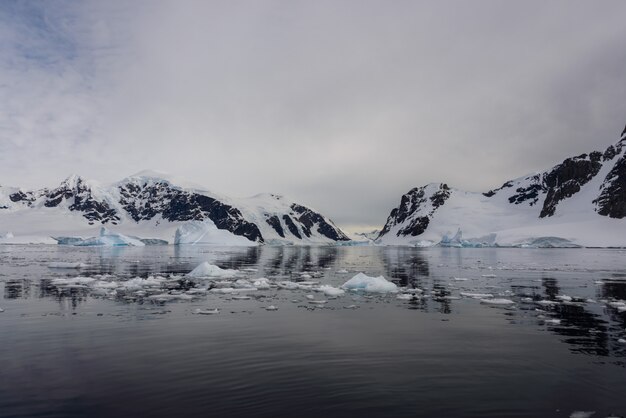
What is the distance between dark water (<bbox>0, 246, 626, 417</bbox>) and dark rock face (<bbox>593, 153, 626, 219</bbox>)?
17996 centimetres

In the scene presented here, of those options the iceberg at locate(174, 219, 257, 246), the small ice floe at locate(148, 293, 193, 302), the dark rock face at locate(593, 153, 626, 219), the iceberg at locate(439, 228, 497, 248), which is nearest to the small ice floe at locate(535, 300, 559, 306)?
the small ice floe at locate(148, 293, 193, 302)

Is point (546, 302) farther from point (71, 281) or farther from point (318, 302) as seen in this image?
point (71, 281)

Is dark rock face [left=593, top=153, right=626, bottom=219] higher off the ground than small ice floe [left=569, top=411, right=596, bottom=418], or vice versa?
dark rock face [left=593, top=153, right=626, bottom=219]

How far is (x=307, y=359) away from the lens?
11562mm

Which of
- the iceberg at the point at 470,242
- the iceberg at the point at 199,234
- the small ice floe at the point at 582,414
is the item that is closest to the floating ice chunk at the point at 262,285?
the small ice floe at the point at 582,414

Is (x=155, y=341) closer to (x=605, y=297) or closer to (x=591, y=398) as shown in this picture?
(x=591, y=398)

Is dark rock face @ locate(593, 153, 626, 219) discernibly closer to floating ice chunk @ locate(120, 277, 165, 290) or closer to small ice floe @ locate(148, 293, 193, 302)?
floating ice chunk @ locate(120, 277, 165, 290)

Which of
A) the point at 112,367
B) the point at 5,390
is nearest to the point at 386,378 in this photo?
the point at 112,367

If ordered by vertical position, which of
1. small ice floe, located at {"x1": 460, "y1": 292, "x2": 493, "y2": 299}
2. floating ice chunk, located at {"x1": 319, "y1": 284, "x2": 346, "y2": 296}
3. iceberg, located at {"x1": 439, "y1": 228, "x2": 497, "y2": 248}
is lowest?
small ice floe, located at {"x1": 460, "y1": 292, "x2": 493, "y2": 299}

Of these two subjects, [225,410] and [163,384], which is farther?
[163,384]

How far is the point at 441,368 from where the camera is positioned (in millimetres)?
10742

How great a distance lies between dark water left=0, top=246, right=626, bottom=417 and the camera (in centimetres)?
823

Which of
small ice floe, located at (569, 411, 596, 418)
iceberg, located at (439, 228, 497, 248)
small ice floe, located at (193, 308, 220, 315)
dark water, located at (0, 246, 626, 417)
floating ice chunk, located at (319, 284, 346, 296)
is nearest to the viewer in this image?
small ice floe, located at (569, 411, 596, 418)

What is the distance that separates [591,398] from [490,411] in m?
2.39
